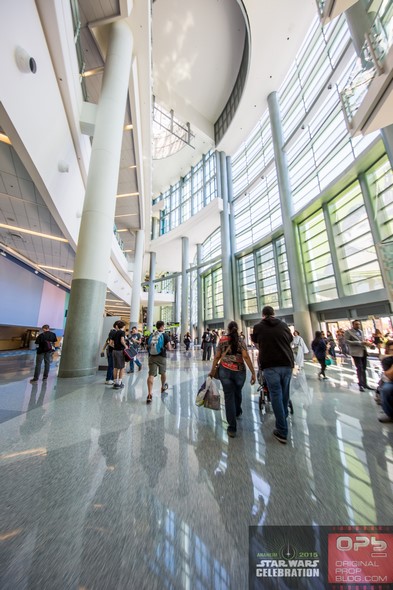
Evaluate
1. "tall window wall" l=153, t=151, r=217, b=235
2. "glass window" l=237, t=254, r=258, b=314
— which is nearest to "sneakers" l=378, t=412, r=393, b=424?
"glass window" l=237, t=254, r=258, b=314

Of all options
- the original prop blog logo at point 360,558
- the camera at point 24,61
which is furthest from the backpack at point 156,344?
the camera at point 24,61

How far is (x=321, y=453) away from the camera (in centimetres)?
236

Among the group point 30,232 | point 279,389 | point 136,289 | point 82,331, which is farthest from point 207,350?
point 136,289

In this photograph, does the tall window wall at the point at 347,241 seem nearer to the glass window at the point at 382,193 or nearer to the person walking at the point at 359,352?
the glass window at the point at 382,193

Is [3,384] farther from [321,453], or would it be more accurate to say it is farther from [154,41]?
[154,41]

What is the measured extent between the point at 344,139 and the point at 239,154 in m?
14.1

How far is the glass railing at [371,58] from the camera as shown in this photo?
218 inches

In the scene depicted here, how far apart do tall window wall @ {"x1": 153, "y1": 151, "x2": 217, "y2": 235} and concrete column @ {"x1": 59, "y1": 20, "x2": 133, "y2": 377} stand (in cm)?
1815

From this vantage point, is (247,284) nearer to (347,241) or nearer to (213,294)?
(213,294)

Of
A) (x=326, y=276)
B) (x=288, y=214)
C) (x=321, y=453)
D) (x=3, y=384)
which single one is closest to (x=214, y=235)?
(x=288, y=214)

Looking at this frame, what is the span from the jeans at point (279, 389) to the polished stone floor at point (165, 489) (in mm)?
197

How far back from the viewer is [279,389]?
278cm

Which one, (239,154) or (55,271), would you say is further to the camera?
(239,154)

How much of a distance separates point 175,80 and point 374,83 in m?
24.9
